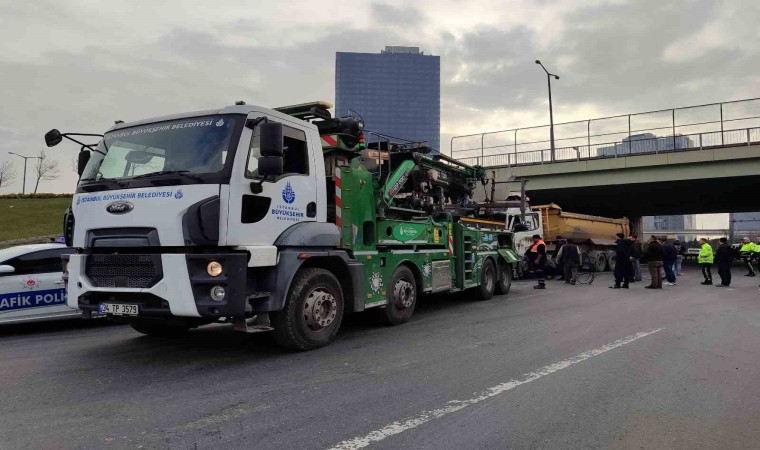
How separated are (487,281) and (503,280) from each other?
1.11 metres

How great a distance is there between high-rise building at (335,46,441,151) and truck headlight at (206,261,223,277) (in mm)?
3396

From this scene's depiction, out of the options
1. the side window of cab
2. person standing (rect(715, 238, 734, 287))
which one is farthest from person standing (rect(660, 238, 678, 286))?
the side window of cab

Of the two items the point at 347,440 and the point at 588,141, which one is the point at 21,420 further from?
the point at 588,141

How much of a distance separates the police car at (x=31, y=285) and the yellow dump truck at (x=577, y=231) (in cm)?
1445

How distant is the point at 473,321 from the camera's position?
8633 mm

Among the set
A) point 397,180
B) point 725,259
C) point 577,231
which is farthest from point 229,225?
point 577,231

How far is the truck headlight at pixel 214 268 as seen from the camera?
5.07 metres

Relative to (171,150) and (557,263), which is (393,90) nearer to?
(557,263)

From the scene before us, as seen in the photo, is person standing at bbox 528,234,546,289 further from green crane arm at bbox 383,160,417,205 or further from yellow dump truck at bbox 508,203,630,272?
green crane arm at bbox 383,160,417,205

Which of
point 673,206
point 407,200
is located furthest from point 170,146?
point 673,206

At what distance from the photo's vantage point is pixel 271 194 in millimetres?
5680

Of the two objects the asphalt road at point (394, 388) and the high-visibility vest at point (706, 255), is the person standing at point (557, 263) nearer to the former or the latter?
the high-visibility vest at point (706, 255)

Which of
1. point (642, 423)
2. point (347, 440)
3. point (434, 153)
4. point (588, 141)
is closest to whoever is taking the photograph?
point (347, 440)

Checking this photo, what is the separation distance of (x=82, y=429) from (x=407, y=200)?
6122 millimetres
